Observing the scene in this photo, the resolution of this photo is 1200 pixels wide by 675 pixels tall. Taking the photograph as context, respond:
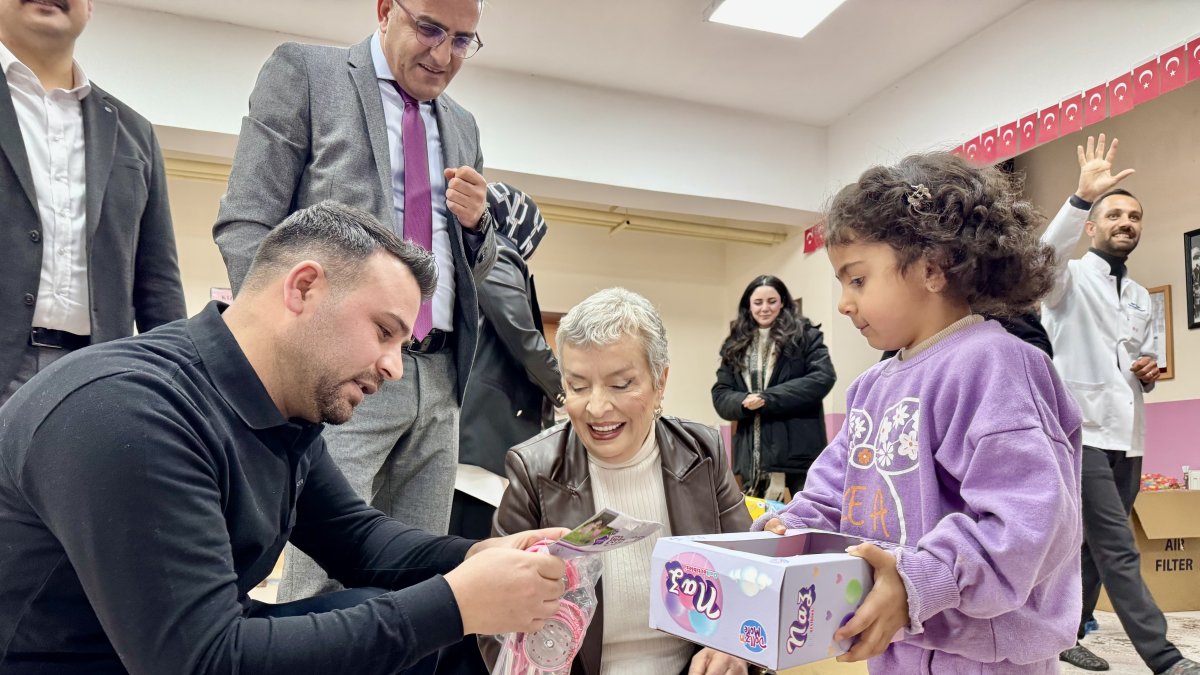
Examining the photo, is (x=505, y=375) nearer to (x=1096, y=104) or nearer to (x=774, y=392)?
(x=774, y=392)

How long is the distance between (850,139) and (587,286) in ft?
10.3

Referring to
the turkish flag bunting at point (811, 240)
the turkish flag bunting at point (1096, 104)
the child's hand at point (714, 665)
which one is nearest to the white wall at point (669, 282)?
the turkish flag bunting at point (811, 240)

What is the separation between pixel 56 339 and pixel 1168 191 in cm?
599

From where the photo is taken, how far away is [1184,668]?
265cm

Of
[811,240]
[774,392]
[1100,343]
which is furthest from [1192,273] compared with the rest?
[774,392]

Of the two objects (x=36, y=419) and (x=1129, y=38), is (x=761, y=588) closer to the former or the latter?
(x=36, y=419)

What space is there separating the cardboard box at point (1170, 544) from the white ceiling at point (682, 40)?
2808 millimetres

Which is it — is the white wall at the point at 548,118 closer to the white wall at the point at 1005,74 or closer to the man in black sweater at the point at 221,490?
the white wall at the point at 1005,74

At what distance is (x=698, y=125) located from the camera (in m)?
6.03

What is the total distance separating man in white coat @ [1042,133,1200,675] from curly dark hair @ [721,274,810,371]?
3.78ft

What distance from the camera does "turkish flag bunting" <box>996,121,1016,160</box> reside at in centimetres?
470

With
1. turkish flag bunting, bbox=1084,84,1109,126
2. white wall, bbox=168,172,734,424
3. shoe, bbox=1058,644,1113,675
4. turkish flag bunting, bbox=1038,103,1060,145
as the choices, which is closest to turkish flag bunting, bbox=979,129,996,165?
turkish flag bunting, bbox=1038,103,1060,145

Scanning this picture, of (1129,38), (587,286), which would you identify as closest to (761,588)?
(1129,38)

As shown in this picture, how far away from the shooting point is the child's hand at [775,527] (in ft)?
4.03
